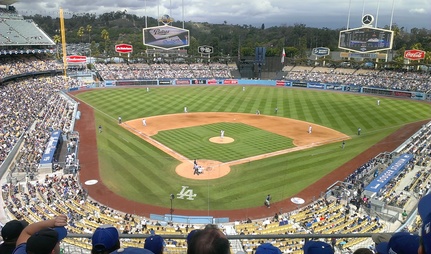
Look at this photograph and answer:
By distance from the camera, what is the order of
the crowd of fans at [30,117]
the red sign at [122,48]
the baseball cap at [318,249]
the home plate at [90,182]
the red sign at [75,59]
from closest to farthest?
1. the baseball cap at [318,249]
2. the home plate at [90,182]
3. the crowd of fans at [30,117]
4. the red sign at [75,59]
5. the red sign at [122,48]

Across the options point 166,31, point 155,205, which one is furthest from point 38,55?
point 155,205

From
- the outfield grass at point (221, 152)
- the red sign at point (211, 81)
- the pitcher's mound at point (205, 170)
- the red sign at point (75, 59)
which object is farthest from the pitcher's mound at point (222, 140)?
the red sign at point (75, 59)

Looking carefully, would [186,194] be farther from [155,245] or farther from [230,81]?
[230,81]

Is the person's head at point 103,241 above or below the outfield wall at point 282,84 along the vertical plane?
above

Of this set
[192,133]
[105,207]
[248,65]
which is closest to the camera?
[105,207]

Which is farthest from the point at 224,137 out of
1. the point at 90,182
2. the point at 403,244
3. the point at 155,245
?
the point at 403,244

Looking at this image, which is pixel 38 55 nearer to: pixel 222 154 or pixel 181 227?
pixel 222 154

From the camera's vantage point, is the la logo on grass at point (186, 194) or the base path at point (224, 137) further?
the base path at point (224, 137)

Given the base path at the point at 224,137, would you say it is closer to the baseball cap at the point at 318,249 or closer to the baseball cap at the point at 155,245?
the baseball cap at the point at 155,245
